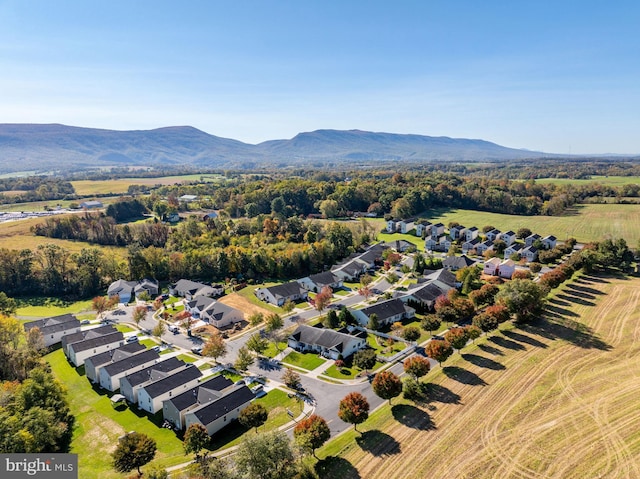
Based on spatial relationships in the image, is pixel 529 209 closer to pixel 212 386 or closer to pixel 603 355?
pixel 603 355

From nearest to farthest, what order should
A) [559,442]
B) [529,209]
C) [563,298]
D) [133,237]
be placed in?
[559,442] → [563,298] → [133,237] → [529,209]

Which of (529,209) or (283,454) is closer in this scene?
(283,454)

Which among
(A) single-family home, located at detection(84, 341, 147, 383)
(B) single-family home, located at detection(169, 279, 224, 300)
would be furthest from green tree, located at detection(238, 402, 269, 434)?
(B) single-family home, located at detection(169, 279, 224, 300)

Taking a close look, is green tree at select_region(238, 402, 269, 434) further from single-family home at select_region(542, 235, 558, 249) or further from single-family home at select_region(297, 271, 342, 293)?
single-family home at select_region(542, 235, 558, 249)

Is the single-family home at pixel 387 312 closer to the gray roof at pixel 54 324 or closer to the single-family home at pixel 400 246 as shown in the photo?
the single-family home at pixel 400 246

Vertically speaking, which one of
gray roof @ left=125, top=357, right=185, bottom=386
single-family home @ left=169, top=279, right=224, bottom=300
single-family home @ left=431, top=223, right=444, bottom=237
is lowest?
single-family home @ left=169, top=279, right=224, bottom=300

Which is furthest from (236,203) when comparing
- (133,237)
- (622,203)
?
(622,203)

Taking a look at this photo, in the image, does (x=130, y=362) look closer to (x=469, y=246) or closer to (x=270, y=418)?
(x=270, y=418)

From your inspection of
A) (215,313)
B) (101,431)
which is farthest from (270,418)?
(215,313)
